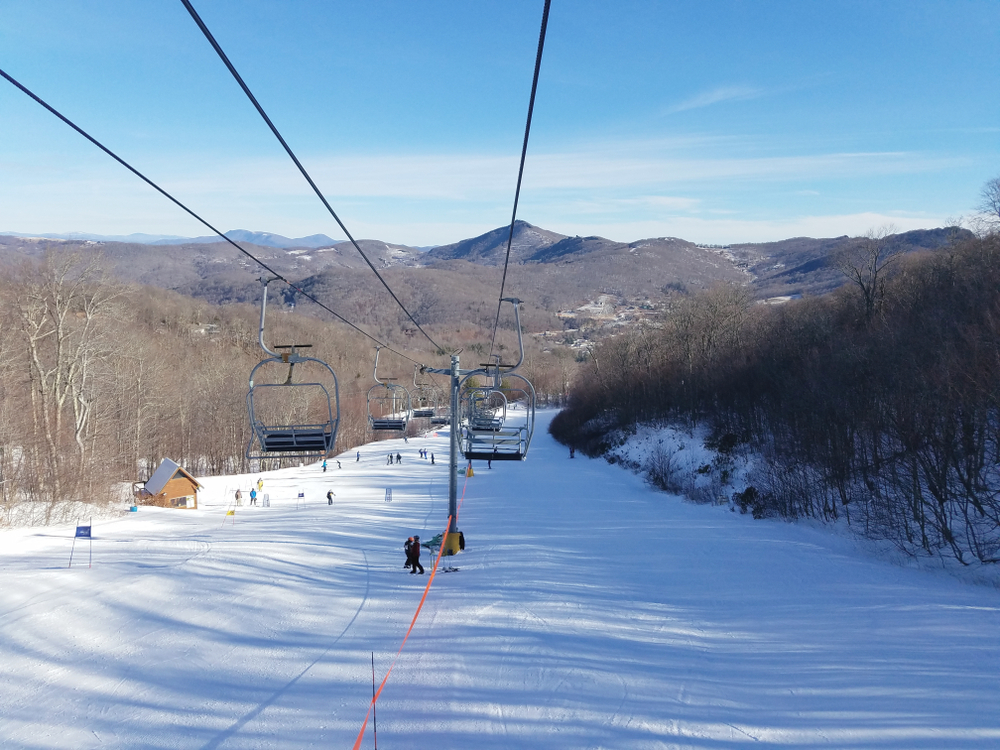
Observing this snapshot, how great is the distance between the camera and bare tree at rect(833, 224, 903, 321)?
3794 centimetres

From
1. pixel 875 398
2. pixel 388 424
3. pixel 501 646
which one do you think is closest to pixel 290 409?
pixel 388 424

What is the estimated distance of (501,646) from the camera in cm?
1158

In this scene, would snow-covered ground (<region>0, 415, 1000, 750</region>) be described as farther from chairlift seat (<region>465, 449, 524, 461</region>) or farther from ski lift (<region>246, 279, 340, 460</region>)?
ski lift (<region>246, 279, 340, 460</region>)

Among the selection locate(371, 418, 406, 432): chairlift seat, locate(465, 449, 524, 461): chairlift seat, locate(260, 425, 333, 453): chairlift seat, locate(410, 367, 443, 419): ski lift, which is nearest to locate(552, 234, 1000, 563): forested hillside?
locate(465, 449, 524, 461): chairlift seat

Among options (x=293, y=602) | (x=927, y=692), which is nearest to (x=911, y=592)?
(x=927, y=692)

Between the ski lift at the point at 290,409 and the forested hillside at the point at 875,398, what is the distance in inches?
692

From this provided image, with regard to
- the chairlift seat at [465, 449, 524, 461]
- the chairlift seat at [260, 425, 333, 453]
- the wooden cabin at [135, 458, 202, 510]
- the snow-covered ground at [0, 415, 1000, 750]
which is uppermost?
the chairlift seat at [260, 425, 333, 453]

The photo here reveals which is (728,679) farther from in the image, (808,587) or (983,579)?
(983,579)

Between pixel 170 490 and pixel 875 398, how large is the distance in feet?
119

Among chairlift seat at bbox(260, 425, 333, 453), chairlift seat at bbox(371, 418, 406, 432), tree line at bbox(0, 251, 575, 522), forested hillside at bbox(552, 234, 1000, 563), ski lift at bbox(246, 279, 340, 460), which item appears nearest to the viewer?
ski lift at bbox(246, 279, 340, 460)

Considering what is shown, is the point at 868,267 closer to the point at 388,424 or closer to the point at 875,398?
the point at 875,398

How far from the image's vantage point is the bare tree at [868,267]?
37.9 m

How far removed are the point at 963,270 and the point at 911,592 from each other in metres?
22.0

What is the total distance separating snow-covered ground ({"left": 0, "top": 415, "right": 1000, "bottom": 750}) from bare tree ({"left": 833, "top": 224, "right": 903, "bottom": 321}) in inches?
856
